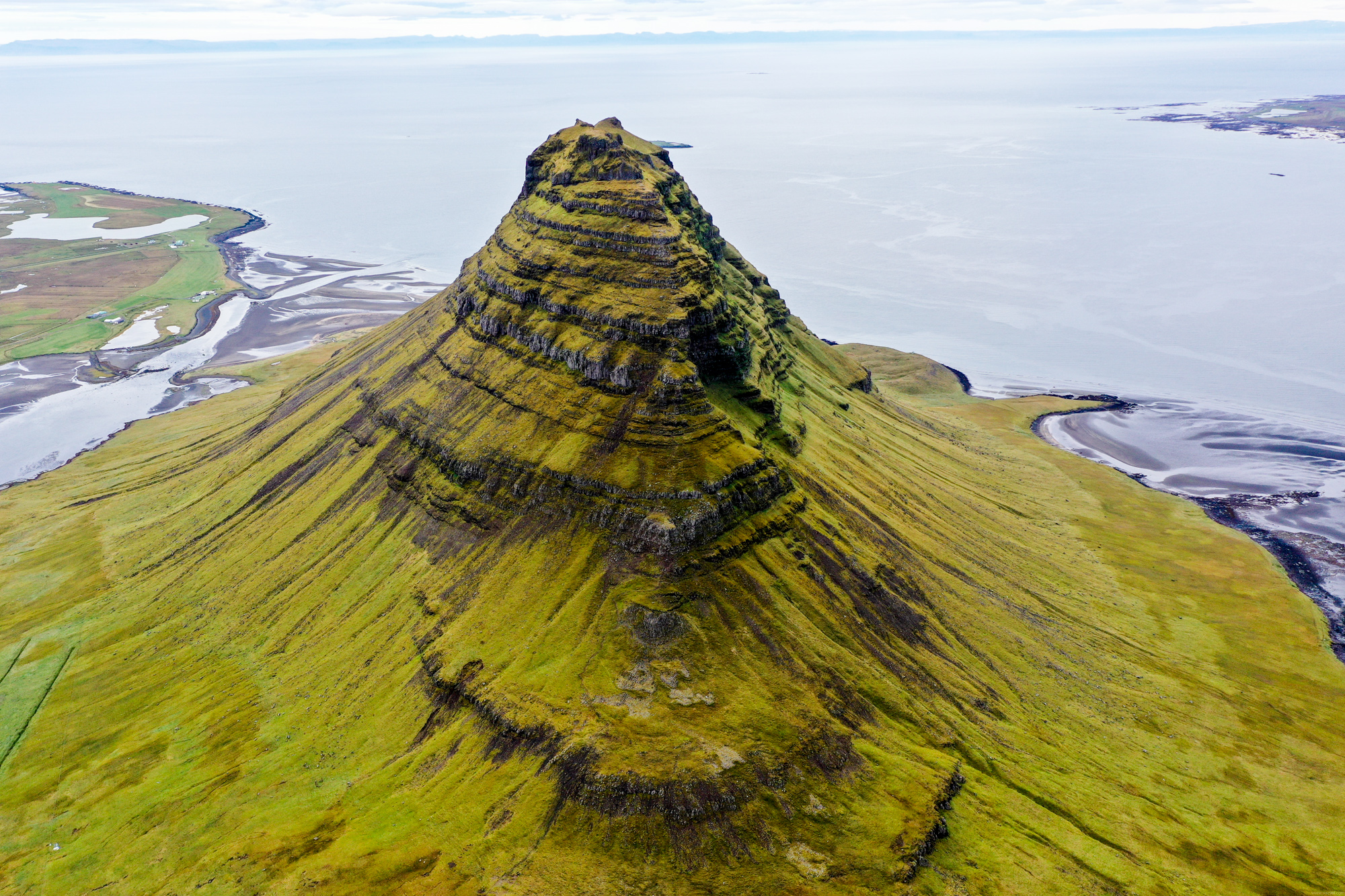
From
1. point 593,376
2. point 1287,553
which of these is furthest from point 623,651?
point 1287,553

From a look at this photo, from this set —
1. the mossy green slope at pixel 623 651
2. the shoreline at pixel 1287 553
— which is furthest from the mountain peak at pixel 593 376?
the shoreline at pixel 1287 553

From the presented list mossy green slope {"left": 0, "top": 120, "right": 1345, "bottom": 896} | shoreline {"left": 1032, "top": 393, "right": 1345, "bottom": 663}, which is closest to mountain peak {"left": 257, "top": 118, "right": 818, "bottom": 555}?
mossy green slope {"left": 0, "top": 120, "right": 1345, "bottom": 896}

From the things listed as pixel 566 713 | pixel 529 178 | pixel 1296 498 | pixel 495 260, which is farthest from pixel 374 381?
pixel 1296 498

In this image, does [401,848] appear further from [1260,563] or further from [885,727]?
[1260,563]

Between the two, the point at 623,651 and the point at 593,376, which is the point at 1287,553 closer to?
the point at 593,376

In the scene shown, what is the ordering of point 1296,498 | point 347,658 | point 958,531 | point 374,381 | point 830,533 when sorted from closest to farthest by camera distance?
point 347,658 → point 830,533 → point 958,531 → point 374,381 → point 1296,498

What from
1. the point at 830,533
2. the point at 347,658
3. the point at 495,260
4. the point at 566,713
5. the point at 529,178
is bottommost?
the point at 347,658
